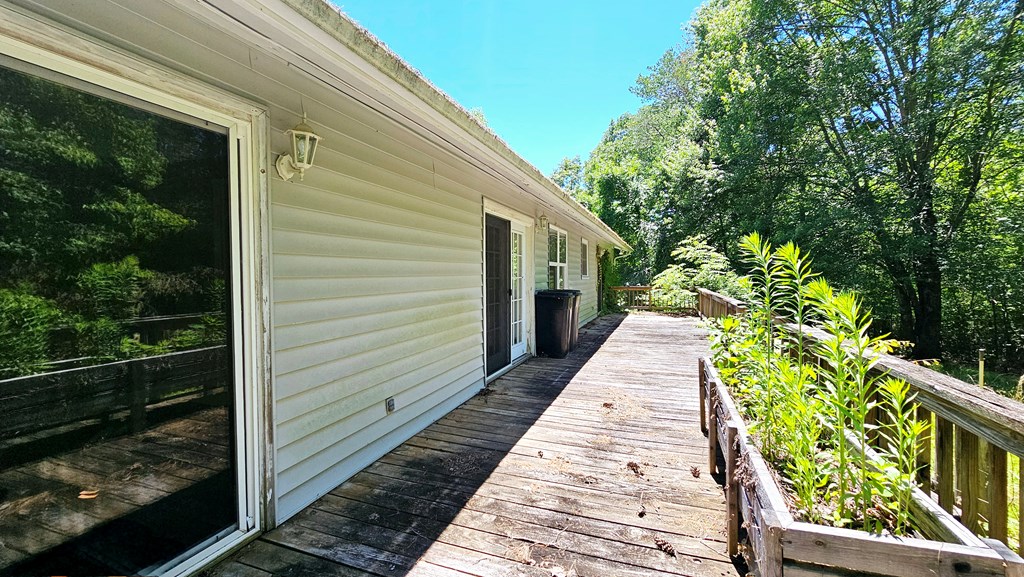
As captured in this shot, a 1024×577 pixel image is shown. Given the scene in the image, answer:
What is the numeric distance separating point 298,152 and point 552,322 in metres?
4.61

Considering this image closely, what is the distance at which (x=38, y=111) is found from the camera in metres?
A: 1.36

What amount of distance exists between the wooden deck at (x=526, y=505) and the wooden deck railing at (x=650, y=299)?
948cm

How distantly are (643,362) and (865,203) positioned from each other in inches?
341

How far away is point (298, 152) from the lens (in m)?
2.18

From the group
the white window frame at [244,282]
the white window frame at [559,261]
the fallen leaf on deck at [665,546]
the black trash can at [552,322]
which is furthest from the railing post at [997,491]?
the white window frame at [559,261]

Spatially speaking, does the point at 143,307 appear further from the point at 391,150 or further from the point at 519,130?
the point at 519,130

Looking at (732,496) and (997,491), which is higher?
(997,491)

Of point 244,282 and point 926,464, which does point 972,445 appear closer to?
point 926,464

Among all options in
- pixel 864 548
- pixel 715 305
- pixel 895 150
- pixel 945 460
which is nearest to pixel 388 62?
pixel 864 548

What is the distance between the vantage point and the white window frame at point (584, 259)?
34.2ft

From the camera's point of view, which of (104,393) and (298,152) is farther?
(298,152)

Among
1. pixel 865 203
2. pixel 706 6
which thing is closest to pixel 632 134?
pixel 706 6

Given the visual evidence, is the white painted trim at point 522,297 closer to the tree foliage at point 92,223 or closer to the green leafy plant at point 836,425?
the green leafy plant at point 836,425

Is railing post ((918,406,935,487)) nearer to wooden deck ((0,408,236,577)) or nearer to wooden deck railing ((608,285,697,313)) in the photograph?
wooden deck ((0,408,236,577))
